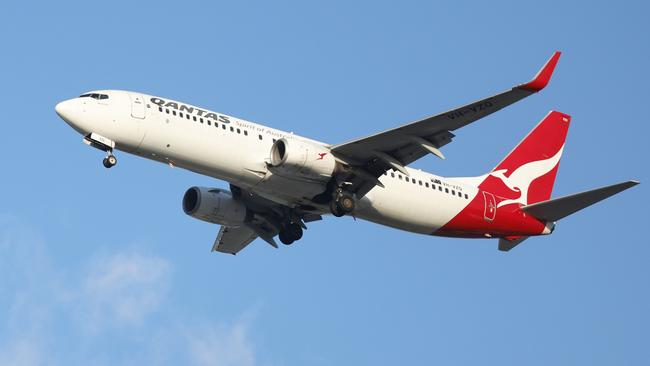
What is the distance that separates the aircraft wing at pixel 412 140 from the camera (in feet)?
141

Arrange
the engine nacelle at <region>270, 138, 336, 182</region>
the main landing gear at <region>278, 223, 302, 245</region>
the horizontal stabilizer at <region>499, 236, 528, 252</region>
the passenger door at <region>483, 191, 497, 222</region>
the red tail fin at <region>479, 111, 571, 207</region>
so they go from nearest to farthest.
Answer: the engine nacelle at <region>270, 138, 336, 182</region>
the passenger door at <region>483, 191, 497, 222</region>
the main landing gear at <region>278, 223, 302, 245</region>
the horizontal stabilizer at <region>499, 236, 528, 252</region>
the red tail fin at <region>479, 111, 571, 207</region>

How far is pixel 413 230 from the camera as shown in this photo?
1997 inches

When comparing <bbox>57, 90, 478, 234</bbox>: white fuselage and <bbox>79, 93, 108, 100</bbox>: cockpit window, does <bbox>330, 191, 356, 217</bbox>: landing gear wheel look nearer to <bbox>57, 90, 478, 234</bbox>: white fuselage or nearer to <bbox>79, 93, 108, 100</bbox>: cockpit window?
<bbox>57, 90, 478, 234</bbox>: white fuselage

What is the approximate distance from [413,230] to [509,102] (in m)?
9.11

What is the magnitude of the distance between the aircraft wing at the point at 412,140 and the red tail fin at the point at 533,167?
6.81 meters

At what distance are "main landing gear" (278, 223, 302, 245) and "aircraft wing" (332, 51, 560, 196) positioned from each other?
4789 mm

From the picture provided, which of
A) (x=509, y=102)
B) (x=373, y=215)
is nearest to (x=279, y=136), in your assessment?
(x=373, y=215)

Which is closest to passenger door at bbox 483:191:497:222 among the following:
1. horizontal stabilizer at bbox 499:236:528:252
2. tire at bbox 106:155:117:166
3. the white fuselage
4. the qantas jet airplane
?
the qantas jet airplane

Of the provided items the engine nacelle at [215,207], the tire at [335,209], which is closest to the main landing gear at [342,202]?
the tire at [335,209]

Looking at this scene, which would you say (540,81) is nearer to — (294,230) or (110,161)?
(294,230)

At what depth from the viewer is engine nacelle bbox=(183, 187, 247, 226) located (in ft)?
171

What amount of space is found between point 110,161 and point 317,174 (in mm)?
7589

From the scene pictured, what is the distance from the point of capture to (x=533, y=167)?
55.4 m

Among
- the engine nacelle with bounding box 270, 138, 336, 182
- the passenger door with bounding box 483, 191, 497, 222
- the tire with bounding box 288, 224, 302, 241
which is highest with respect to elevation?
the passenger door with bounding box 483, 191, 497, 222
